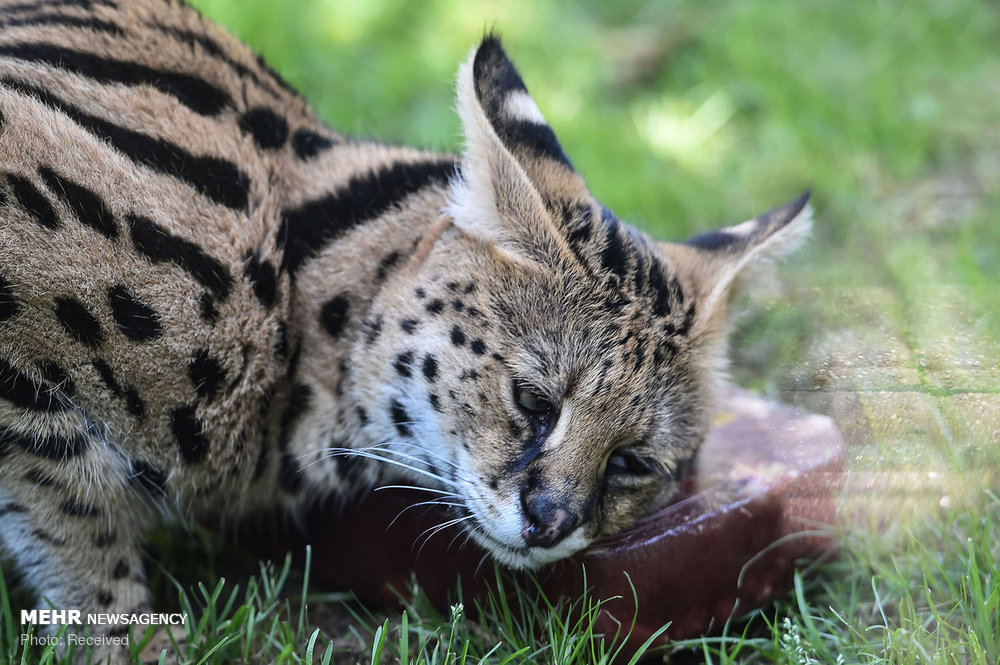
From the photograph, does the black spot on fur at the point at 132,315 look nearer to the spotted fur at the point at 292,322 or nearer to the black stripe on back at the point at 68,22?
the spotted fur at the point at 292,322

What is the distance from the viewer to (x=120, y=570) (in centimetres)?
334

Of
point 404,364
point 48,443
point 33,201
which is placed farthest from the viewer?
point 404,364

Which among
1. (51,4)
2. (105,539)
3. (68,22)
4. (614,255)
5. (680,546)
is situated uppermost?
(51,4)

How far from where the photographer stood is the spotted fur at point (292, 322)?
10.1 ft

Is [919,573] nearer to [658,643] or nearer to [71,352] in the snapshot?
[658,643]

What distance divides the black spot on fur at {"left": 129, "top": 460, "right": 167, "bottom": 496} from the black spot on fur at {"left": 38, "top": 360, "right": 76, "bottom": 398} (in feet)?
1.12

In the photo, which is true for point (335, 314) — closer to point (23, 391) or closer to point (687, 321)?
point (23, 391)

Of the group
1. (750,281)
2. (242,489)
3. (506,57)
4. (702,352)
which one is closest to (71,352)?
(242,489)

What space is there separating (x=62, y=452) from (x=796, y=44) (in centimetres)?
610

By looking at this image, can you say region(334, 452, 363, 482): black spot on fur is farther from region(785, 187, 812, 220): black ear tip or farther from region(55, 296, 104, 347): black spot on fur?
Result: region(785, 187, 812, 220): black ear tip

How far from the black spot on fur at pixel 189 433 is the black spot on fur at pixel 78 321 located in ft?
1.10

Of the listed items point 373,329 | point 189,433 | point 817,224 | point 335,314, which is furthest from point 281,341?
point 817,224

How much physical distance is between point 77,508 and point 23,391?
0.42 meters

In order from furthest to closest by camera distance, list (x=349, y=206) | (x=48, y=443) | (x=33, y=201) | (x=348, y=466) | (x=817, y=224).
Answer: (x=817, y=224)
(x=349, y=206)
(x=348, y=466)
(x=48, y=443)
(x=33, y=201)
